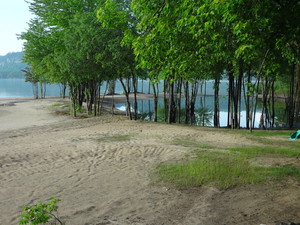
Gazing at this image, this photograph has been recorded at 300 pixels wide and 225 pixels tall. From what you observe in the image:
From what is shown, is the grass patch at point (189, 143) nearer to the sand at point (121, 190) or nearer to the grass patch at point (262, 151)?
the sand at point (121, 190)

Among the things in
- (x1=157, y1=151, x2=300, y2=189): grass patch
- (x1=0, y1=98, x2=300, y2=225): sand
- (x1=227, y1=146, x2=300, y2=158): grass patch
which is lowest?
(x1=0, y1=98, x2=300, y2=225): sand

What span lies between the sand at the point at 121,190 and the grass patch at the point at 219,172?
458 mm

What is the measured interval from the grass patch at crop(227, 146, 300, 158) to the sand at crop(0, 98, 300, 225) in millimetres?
1288

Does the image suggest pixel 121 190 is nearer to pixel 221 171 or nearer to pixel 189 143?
pixel 221 171

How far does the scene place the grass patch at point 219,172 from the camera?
8.93 metres

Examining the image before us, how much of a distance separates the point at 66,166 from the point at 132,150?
3.41 m

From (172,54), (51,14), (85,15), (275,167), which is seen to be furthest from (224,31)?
(51,14)

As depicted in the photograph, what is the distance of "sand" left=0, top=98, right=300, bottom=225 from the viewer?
6723 mm

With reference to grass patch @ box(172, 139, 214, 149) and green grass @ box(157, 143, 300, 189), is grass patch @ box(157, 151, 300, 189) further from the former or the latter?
grass patch @ box(172, 139, 214, 149)

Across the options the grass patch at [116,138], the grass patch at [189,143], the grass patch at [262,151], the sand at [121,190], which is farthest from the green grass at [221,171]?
the grass patch at [116,138]

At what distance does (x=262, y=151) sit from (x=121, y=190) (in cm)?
703

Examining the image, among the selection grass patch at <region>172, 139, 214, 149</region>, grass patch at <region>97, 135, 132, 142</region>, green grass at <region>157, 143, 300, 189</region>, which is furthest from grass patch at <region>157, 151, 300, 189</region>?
grass patch at <region>97, 135, 132, 142</region>

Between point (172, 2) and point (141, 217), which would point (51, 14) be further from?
point (141, 217)

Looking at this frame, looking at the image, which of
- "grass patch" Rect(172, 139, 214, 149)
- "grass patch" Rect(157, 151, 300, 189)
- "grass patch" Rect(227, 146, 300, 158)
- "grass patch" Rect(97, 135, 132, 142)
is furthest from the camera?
"grass patch" Rect(97, 135, 132, 142)
